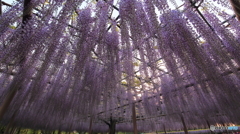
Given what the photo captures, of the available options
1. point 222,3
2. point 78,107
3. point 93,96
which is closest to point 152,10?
point 222,3

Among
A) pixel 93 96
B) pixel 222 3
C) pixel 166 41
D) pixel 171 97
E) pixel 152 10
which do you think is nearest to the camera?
pixel 152 10

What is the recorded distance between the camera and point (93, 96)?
295 inches

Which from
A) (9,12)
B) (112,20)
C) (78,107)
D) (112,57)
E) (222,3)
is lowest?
(78,107)

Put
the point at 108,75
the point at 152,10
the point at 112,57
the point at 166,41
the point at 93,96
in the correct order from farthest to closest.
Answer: the point at 93,96 → the point at 108,75 → the point at 112,57 → the point at 166,41 → the point at 152,10

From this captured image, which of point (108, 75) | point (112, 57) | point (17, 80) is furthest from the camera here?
point (108, 75)

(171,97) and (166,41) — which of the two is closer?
(166,41)

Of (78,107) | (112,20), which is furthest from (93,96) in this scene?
(112,20)

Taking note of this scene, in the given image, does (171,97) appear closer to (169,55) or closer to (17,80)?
(169,55)

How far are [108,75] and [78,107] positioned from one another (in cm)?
438

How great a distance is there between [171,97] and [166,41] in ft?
18.9

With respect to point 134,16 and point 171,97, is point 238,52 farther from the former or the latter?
point 171,97

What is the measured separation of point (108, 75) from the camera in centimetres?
591

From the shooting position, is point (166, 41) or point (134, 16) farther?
point (166, 41)

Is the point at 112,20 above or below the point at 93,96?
above
